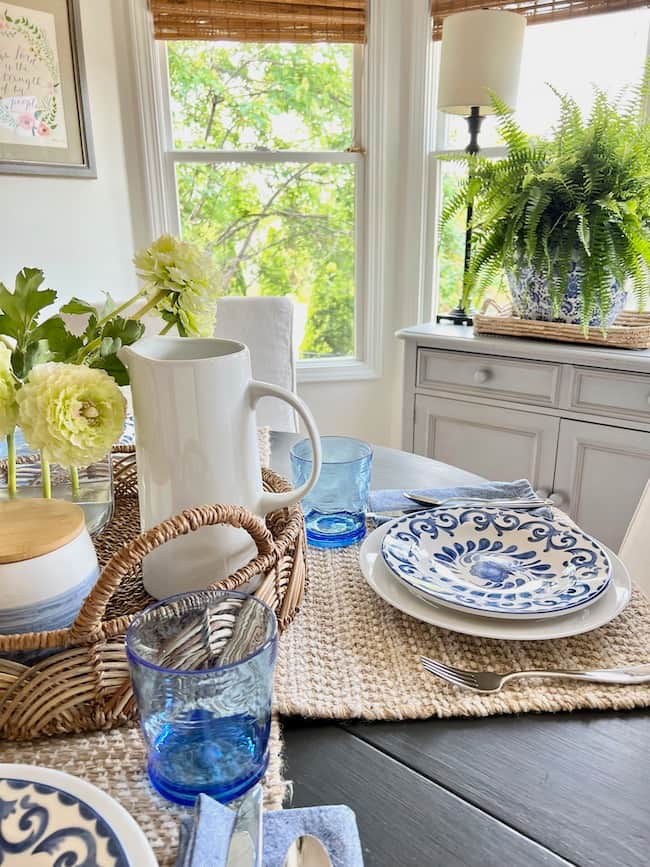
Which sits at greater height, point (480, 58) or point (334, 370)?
point (480, 58)

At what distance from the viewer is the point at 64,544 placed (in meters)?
0.50

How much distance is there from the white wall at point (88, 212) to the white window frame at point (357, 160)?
100 mm

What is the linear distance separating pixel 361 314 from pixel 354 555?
1.95 m

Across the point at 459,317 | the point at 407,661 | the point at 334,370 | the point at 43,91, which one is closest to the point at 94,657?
the point at 407,661

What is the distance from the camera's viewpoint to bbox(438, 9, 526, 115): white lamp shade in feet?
5.86

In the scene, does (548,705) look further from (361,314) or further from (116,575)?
(361,314)

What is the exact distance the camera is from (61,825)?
35 centimetres

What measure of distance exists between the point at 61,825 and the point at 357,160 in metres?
2.47

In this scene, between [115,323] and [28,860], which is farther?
[115,323]

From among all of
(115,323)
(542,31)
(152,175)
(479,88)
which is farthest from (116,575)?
(542,31)

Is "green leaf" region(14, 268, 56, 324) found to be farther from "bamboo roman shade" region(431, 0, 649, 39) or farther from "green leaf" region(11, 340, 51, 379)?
"bamboo roman shade" region(431, 0, 649, 39)

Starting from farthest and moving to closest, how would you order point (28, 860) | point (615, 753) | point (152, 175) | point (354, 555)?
1. point (152, 175)
2. point (354, 555)
3. point (615, 753)
4. point (28, 860)

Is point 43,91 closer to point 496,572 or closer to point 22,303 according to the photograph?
point 22,303

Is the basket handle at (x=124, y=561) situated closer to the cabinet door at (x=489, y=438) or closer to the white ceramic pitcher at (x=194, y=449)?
the white ceramic pitcher at (x=194, y=449)
